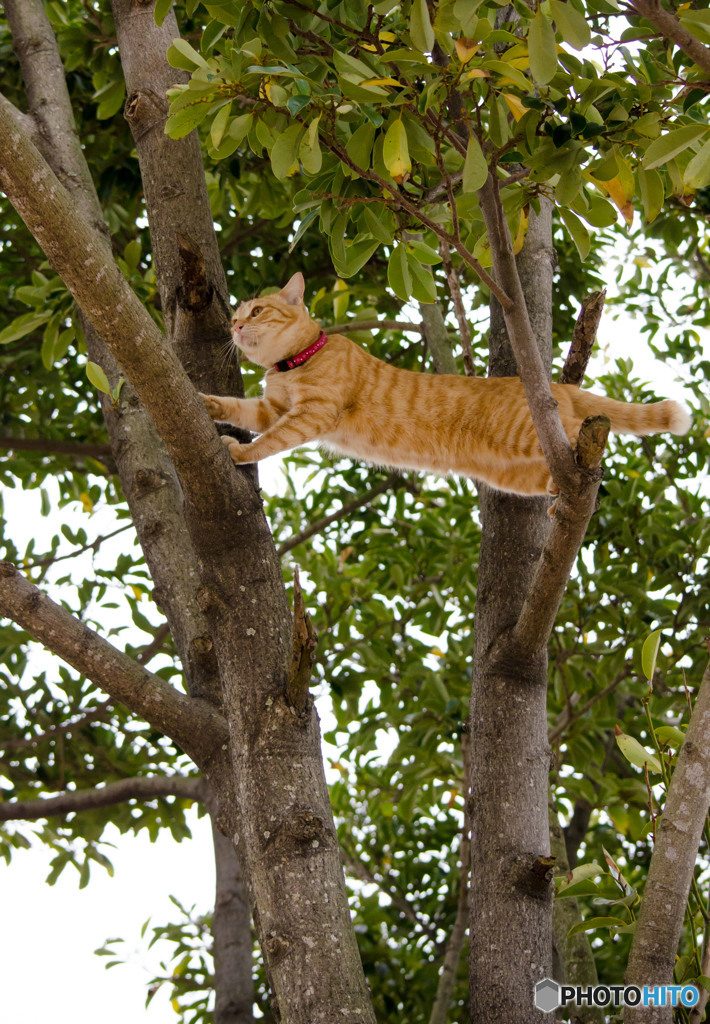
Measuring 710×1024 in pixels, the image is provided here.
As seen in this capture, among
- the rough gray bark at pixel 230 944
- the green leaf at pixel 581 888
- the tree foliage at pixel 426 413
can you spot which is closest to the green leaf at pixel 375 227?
the tree foliage at pixel 426 413

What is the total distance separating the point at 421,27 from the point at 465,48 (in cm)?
10

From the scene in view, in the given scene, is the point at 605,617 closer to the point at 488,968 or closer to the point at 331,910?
the point at 488,968

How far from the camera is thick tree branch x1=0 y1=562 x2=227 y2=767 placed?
2607 millimetres

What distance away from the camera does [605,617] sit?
4266 millimetres

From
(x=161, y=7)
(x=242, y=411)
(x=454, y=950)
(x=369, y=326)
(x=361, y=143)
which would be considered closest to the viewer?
(x=361, y=143)

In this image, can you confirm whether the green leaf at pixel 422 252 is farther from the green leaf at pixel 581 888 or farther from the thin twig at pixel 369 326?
the green leaf at pixel 581 888

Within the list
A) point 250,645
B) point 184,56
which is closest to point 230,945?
point 250,645

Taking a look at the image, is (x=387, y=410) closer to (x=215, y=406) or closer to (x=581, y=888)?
(x=215, y=406)

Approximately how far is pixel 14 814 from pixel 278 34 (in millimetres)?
2755

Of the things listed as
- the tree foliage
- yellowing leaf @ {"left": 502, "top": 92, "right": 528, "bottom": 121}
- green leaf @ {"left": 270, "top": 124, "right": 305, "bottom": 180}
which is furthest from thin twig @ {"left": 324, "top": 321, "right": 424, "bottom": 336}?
yellowing leaf @ {"left": 502, "top": 92, "right": 528, "bottom": 121}

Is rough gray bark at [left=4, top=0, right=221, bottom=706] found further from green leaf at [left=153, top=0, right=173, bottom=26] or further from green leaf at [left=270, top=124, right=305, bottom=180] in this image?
green leaf at [left=270, top=124, right=305, bottom=180]

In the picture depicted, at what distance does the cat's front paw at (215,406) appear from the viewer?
2.91 meters

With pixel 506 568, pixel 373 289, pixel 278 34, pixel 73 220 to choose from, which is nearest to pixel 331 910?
pixel 506 568

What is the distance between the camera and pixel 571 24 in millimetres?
1836
